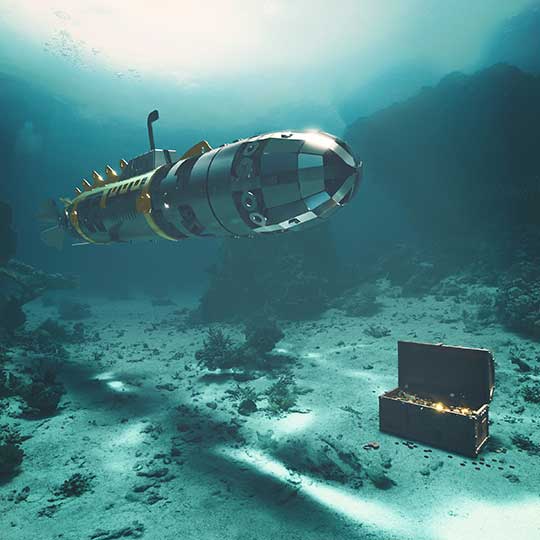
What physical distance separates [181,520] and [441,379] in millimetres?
6976

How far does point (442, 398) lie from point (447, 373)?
69 centimetres

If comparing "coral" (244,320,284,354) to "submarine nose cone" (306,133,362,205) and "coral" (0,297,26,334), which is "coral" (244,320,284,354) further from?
"coral" (0,297,26,334)

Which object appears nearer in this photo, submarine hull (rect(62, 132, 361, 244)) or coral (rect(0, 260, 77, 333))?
submarine hull (rect(62, 132, 361, 244))

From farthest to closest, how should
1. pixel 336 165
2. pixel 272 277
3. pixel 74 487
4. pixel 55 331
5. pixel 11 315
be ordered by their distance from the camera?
pixel 272 277 < pixel 55 331 < pixel 11 315 < pixel 74 487 < pixel 336 165

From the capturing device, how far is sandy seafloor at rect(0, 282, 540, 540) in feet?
19.0

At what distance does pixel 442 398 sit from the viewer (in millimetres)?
8703

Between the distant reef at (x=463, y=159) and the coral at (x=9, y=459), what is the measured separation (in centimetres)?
3107

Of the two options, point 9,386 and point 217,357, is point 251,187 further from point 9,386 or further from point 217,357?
point 9,386

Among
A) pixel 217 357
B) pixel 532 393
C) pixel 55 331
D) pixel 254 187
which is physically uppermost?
pixel 254 187

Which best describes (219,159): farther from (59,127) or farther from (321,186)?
(59,127)

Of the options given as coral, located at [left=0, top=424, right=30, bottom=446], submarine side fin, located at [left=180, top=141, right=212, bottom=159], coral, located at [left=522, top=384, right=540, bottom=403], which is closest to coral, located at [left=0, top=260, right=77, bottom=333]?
coral, located at [left=0, top=424, right=30, bottom=446]

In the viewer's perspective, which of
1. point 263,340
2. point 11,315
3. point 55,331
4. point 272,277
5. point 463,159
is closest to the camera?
point 263,340

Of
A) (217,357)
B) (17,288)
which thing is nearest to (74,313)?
(17,288)

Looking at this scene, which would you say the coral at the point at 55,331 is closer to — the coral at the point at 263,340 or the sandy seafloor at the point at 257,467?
the sandy seafloor at the point at 257,467
